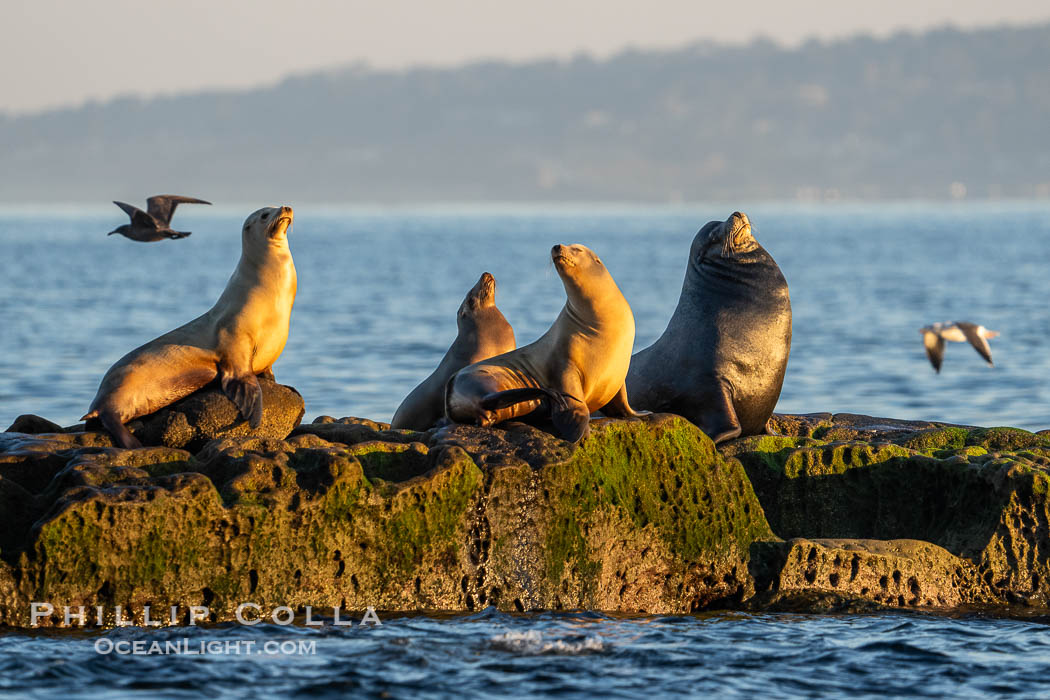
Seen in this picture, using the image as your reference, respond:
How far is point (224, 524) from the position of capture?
7320mm

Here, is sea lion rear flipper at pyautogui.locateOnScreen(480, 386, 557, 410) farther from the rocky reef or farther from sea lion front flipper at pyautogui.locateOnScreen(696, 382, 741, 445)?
sea lion front flipper at pyautogui.locateOnScreen(696, 382, 741, 445)

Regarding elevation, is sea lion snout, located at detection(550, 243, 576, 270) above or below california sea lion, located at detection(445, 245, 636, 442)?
above

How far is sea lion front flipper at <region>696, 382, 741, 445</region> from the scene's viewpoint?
31.7 feet

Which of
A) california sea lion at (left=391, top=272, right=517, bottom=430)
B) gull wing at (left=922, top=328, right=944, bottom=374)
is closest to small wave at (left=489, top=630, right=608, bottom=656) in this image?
california sea lion at (left=391, top=272, right=517, bottom=430)

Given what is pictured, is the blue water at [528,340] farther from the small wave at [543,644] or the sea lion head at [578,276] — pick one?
the sea lion head at [578,276]

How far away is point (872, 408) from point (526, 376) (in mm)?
11015

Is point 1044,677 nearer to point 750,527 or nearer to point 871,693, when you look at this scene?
point 871,693

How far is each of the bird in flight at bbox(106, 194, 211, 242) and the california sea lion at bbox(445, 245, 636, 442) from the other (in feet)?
11.3

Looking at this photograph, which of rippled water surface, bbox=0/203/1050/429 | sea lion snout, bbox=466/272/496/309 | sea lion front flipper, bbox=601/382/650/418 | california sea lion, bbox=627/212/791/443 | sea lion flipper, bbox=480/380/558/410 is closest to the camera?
sea lion flipper, bbox=480/380/558/410

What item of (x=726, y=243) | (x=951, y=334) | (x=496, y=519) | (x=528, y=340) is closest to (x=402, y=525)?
(x=496, y=519)

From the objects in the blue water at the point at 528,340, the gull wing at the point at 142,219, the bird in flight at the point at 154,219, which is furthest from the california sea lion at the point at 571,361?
the gull wing at the point at 142,219

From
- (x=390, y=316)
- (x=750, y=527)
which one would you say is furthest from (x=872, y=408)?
(x=390, y=316)

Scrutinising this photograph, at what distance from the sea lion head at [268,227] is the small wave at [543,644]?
3.07m

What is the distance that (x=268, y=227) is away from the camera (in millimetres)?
9273
